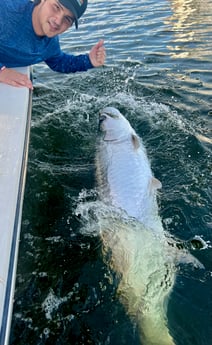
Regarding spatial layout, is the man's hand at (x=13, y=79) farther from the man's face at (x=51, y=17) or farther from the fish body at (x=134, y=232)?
the fish body at (x=134, y=232)

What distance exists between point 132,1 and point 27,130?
346 inches

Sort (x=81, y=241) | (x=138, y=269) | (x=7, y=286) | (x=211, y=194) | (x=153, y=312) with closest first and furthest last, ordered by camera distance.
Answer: (x=7, y=286) → (x=153, y=312) → (x=138, y=269) → (x=81, y=241) → (x=211, y=194)

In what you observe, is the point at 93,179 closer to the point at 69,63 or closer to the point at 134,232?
the point at 134,232

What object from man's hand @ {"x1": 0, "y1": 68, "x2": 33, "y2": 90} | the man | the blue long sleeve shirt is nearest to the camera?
the man

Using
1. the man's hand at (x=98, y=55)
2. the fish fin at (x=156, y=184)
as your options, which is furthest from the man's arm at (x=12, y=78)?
the fish fin at (x=156, y=184)

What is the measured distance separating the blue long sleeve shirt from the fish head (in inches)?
23.7

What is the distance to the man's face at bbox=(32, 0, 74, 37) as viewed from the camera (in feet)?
11.7

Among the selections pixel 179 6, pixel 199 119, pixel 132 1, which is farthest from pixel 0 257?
pixel 132 1

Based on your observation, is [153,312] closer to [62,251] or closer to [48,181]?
[62,251]

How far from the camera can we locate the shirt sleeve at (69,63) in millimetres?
4590

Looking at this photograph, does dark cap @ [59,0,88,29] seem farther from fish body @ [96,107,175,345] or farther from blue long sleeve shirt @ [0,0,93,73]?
fish body @ [96,107,175,345]

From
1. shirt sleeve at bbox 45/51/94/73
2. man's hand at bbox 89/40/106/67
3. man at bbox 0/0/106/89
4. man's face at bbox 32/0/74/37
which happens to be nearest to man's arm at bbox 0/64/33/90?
man at bbox 0/0/106/89

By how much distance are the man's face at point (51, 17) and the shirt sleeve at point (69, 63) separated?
72cm

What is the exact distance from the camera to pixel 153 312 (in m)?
2.70
